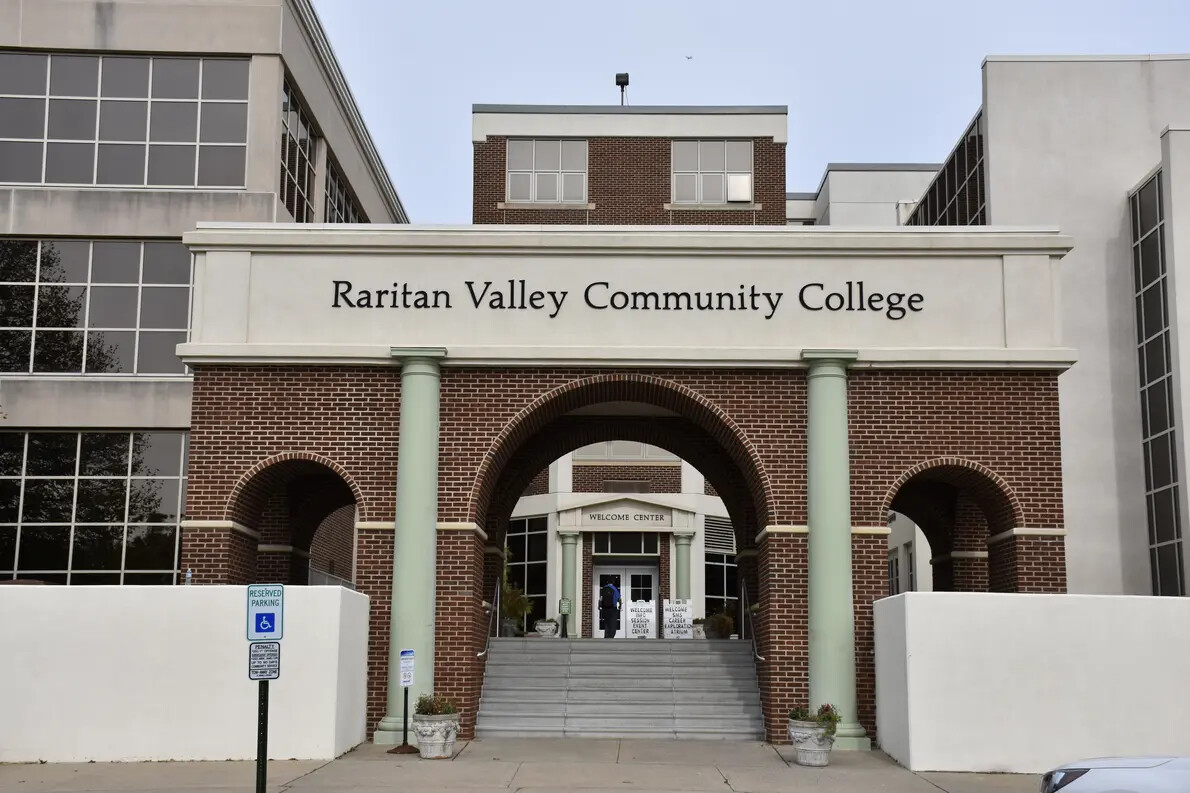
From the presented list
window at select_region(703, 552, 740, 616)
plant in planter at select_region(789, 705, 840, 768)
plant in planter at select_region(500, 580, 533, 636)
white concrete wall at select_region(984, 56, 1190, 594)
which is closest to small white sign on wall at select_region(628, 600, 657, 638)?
window at select_region(703, 552, 740, 616)

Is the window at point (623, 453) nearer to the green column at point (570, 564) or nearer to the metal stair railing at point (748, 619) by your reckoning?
the green column at point (570, 564)

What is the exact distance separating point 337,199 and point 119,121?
7.82 metres

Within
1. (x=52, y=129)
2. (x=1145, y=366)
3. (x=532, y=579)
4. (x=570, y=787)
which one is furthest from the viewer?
(x=532, y=579)

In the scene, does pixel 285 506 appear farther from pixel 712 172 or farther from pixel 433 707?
pixel 712 172

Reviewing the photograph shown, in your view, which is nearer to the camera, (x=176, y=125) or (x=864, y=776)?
(x=864, y=776)

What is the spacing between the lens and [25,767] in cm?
1577

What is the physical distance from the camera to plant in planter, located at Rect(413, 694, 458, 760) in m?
16.6

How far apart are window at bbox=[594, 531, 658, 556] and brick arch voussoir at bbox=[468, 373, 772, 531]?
19.4 meters

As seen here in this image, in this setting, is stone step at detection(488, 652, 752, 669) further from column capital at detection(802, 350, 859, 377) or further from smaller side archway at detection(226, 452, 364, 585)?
column capital at detection(802, 350, 859, 377)

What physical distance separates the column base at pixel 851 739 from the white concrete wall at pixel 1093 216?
10189 millimetres

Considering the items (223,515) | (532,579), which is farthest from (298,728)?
(532,579)

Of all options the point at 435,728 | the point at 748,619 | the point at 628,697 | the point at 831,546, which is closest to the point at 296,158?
the point at 748,619

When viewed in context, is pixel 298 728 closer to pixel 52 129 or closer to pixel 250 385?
pixel 250 385

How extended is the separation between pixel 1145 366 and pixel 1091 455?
1.99 m
